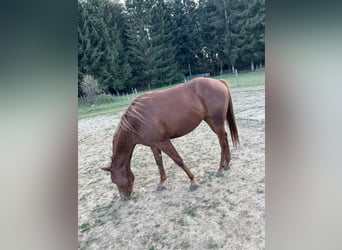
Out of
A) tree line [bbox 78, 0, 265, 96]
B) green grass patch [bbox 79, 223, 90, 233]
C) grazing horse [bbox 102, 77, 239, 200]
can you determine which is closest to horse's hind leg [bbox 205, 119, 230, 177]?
grazing horse [bbox 102, 77, 239, 200]

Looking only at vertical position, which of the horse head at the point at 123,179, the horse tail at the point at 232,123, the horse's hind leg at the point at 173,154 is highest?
the horse tail at the point at 232,123

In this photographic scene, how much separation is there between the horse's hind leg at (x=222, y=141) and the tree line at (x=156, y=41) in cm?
25

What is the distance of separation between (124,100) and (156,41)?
1.09 feet

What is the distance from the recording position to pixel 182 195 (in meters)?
1.28

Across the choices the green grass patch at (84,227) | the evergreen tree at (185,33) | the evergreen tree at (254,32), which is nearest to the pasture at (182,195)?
the green grass patch at (84,227)

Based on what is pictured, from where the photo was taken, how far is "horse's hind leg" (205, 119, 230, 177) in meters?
1.27

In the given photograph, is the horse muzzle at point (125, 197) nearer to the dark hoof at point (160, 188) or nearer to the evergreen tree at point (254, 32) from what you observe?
the dark hoof at point (160, 188)

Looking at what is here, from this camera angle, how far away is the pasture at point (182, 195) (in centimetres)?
120

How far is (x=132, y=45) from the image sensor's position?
1318 mm

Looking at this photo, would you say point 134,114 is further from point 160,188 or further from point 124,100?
point 160,188

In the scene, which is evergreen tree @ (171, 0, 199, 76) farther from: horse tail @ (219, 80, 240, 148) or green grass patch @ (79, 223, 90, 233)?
green grass patch @ (79, 223, 90, 233)

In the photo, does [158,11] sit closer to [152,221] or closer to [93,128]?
[93,128]
